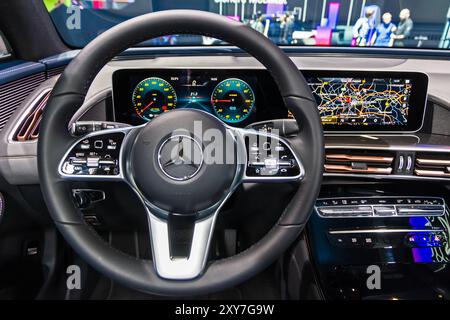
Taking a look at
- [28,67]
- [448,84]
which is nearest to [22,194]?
[28,67]

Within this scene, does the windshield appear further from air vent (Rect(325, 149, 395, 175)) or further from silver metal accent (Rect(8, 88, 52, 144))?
air vent (Rect(325, 149, 395, 175))

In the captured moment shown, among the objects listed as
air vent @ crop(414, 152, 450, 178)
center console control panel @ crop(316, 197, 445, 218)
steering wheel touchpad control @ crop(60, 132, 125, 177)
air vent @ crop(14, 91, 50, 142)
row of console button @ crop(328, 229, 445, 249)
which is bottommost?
row of console button @ crop(328, 229, 445, 249)

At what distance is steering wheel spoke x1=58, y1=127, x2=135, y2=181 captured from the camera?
1.07 m

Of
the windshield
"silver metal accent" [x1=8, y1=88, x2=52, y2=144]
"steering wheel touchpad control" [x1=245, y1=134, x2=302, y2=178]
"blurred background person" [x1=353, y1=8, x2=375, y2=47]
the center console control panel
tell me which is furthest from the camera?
"blurred background person" [x1=353, y1=8, x2=375, y2=47]

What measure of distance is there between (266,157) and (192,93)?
1.99 feet

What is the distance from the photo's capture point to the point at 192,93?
5.25 ft

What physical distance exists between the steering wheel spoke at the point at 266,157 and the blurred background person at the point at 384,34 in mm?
1330

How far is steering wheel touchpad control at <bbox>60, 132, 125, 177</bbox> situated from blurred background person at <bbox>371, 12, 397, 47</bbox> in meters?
1.60

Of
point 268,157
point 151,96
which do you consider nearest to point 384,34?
point 151,96

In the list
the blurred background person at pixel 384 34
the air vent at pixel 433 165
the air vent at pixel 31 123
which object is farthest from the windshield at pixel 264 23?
the air vent at pixel 433 165

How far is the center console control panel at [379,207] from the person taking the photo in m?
1.71

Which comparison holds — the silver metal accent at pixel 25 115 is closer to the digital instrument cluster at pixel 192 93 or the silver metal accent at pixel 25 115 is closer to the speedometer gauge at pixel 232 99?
the digital instrument cluster at pixel 192 93

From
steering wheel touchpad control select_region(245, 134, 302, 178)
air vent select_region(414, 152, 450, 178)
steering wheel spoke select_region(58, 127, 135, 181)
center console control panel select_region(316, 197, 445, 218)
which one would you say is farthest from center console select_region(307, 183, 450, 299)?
steering wheel spoke select_region(58, 127, 135, 181)
